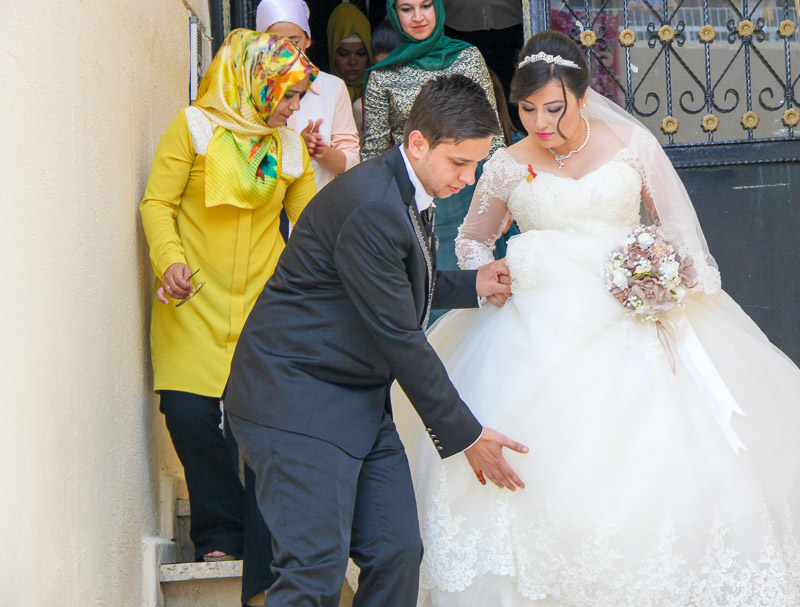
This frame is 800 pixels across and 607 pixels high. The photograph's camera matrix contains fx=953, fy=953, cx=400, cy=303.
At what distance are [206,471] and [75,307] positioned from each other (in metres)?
0.87

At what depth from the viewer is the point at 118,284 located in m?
2.81

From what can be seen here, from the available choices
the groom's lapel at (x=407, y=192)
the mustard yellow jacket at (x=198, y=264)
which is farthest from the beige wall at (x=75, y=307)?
the groom's lapel at (x=407, y=192)

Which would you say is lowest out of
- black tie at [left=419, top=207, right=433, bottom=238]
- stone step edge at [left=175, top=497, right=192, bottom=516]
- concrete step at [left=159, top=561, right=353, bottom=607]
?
concrete step at [left=159, top=561, right=353, bottom=607]

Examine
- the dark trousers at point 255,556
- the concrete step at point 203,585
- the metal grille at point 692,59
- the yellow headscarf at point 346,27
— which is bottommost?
the concrete step at point 203,585

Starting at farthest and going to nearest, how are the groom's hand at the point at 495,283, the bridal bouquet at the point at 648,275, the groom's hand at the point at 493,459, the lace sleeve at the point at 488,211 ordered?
1. the lace sleeve at the point at 488,211
2. the groom's hand at the point at 495,283
3. the bridal bouquet at the point at 648,275
4. the groom's hand at the point at 493,459

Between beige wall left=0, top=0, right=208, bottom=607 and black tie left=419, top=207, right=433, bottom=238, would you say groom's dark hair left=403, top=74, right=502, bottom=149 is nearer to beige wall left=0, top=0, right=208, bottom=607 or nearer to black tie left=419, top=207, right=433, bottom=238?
black tie left=419, top=207, right=433, bottom=238

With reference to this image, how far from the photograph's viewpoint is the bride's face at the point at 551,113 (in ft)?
10.0

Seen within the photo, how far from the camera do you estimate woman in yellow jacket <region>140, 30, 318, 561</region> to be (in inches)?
119

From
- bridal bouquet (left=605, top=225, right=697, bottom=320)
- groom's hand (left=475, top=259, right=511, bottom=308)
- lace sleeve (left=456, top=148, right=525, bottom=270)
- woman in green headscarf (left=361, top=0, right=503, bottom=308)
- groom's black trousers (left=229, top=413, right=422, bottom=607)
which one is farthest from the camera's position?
woman in green headscarf (left=361, top=0, right=503, bottom=308)

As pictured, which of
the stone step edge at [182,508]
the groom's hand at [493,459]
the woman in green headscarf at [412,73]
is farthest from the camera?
the woman in green headscarf at [412,73]

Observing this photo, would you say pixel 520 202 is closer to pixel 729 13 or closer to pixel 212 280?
pixel 212 280

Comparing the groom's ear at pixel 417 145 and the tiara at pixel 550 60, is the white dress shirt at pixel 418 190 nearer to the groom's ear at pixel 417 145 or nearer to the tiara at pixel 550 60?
the groom's ear at pixel 417 145

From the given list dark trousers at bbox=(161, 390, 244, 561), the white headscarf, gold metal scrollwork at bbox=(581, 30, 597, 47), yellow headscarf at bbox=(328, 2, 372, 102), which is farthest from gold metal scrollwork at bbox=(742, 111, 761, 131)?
dark trousers at bbox=(161, 390, 244, 561)

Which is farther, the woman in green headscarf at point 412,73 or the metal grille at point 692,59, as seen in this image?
the metal grille at point 692,59
